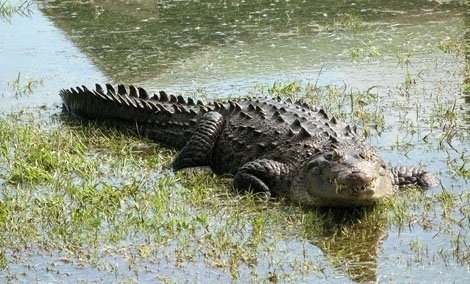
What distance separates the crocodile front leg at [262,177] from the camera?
683 cm

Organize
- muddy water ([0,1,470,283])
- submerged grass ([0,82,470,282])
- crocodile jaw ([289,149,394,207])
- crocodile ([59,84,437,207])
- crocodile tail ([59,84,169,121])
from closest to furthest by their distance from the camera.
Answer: submerged grass ([0,82,470,282]) < crocodile jaw ([289,149,394,207]) < crocodile ([59,84,437,207]) < muddy water ([0,1,470,283]) < crocodile tail ([59,84,169,121])

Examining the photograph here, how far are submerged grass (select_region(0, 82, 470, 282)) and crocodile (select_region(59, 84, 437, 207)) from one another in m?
0.14

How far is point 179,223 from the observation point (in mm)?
6168

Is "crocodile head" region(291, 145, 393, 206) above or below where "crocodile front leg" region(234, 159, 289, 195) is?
above

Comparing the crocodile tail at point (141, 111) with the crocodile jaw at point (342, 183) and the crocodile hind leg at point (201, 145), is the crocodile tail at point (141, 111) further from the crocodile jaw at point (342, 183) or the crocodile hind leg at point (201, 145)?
the crocodile jaw at point (342, 183)

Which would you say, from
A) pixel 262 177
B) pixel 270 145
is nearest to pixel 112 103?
pixel 270 145

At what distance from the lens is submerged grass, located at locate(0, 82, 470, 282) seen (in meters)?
5.56

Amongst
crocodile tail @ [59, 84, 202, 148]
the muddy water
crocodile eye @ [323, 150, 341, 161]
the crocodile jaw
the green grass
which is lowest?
the green grass

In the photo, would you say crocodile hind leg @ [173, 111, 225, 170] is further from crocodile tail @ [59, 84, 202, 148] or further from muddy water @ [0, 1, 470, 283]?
muddy water @ [0, 1, 470, 283]

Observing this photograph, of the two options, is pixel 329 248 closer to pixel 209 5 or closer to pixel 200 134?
pixel 200 134

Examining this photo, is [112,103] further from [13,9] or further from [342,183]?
[13,9]

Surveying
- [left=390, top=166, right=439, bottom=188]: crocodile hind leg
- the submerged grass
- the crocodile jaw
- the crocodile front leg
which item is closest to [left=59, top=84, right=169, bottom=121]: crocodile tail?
the submerged grass

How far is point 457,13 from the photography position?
12750 millimetres

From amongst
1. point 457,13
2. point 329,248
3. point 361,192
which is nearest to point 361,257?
point 329,248
